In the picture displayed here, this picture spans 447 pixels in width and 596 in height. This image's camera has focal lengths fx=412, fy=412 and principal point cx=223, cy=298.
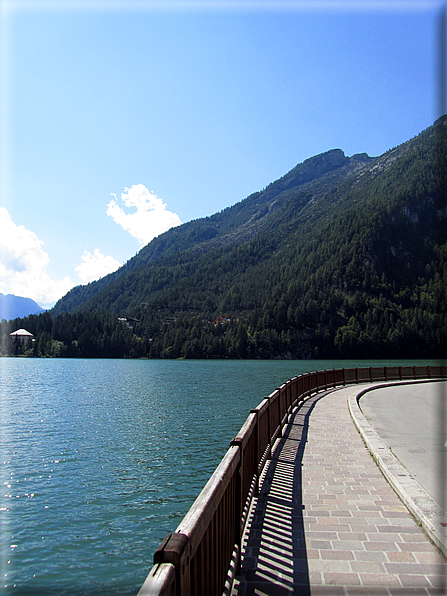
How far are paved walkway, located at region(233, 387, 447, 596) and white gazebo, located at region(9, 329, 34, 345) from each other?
18069 centimetres

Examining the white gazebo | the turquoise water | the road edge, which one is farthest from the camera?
the white gazebo

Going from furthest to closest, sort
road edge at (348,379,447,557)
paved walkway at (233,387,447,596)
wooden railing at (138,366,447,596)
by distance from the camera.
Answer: road edge at (348,379,447,557) < paved walkway at (233,387,447,596) < wooden railing at (138,366,447,596)

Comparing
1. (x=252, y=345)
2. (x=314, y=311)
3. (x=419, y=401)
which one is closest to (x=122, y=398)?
(x=419, y=401)

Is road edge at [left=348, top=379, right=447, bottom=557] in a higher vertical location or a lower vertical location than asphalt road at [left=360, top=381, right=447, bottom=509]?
higher

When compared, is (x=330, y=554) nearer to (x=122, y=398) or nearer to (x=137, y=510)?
(x=137, y=510)

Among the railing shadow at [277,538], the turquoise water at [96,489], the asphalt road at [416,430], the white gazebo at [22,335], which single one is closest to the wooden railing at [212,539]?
the railing shadow at [277,538]

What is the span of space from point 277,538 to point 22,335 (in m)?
189

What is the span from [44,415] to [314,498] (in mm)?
24773

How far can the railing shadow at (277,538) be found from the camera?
4.51m

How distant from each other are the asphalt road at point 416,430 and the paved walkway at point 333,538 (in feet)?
3.09

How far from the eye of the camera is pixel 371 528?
586 cm

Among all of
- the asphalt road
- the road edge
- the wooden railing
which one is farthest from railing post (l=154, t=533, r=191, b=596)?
the asphalt road

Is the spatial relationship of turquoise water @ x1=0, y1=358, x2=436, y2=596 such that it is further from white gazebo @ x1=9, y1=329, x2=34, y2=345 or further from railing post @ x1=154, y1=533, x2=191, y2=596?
white gazebo @ x1=9, y1=329, x2=34, y2=345

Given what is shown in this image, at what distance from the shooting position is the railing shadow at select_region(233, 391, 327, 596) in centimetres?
451
